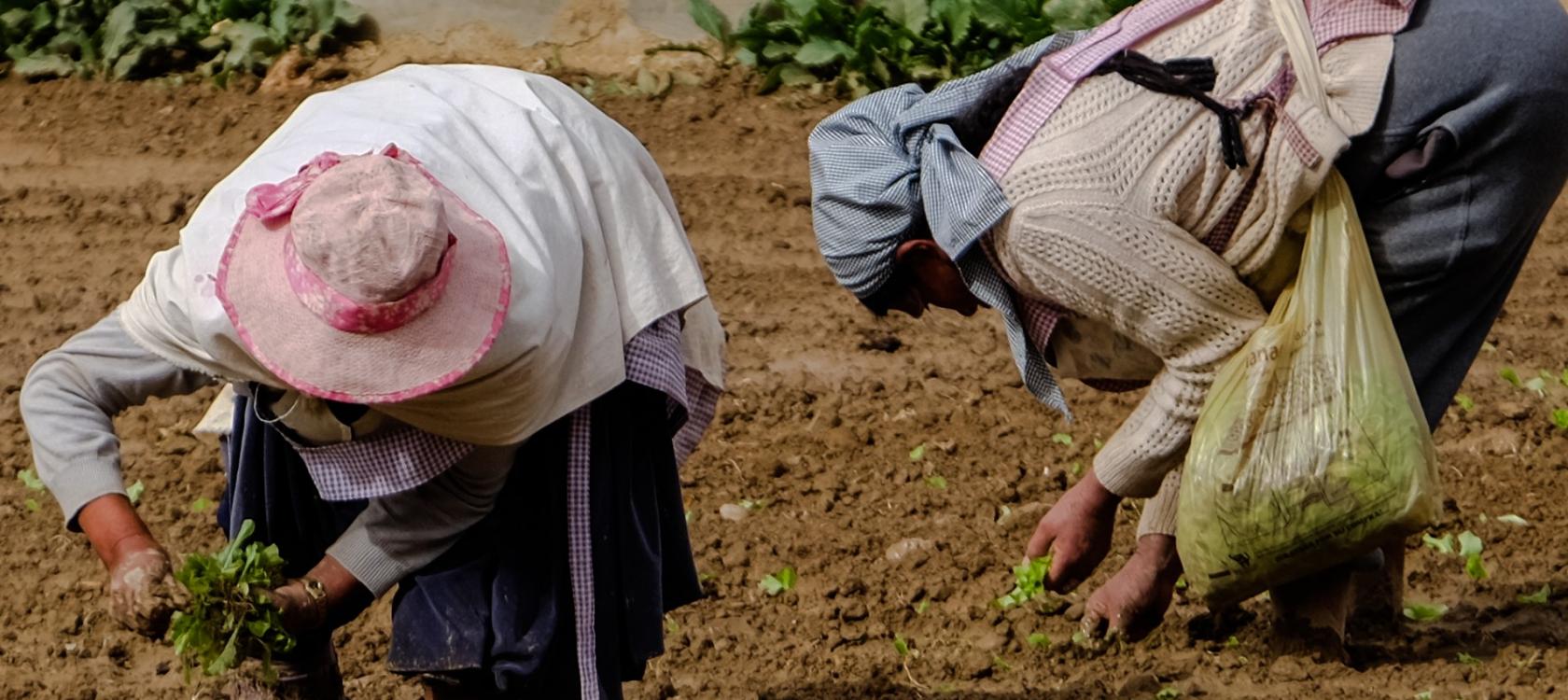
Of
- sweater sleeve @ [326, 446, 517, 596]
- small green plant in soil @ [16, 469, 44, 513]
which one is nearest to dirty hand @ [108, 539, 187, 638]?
sweater sleeve @ [326, 446, 517, 596]

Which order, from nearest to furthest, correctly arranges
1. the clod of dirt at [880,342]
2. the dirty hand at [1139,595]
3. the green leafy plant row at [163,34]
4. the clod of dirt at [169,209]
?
the dirty hand at [1139,595]
the clod of dirt at [880,342]
the clod of dirt at [169,209]
the green leafy plant row at [163,34]

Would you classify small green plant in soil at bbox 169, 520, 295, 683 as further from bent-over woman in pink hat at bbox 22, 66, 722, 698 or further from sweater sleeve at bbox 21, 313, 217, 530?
sweater sleeve at bbox 21, 313, 217, 530

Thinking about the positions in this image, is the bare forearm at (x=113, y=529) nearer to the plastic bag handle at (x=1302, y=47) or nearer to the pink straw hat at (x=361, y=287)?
the pink straw hat at (x=361, y=287)

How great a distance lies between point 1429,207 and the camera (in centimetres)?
293

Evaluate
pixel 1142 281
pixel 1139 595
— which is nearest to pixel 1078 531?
pixel 1139 595

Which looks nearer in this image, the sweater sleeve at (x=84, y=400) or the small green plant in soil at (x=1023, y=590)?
the sweater sleeve at (x=84, y=400)

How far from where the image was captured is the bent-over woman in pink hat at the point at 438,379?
7.85 feet

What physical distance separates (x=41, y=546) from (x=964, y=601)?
7.33ft

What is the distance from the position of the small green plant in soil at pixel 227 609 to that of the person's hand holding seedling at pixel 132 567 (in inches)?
1.1

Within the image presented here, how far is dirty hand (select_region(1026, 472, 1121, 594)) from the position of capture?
10.6 feet

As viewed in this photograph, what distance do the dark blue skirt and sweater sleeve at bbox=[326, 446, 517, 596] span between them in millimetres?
75

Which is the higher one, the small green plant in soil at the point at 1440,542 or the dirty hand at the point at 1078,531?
the dirty hand at the point at 1078,531

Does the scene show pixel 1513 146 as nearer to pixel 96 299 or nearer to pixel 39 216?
pixel 96 299

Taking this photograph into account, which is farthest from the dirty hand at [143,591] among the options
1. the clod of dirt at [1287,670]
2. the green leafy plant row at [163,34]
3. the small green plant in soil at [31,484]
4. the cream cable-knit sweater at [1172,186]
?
the green leafy plant row at [163,34]
